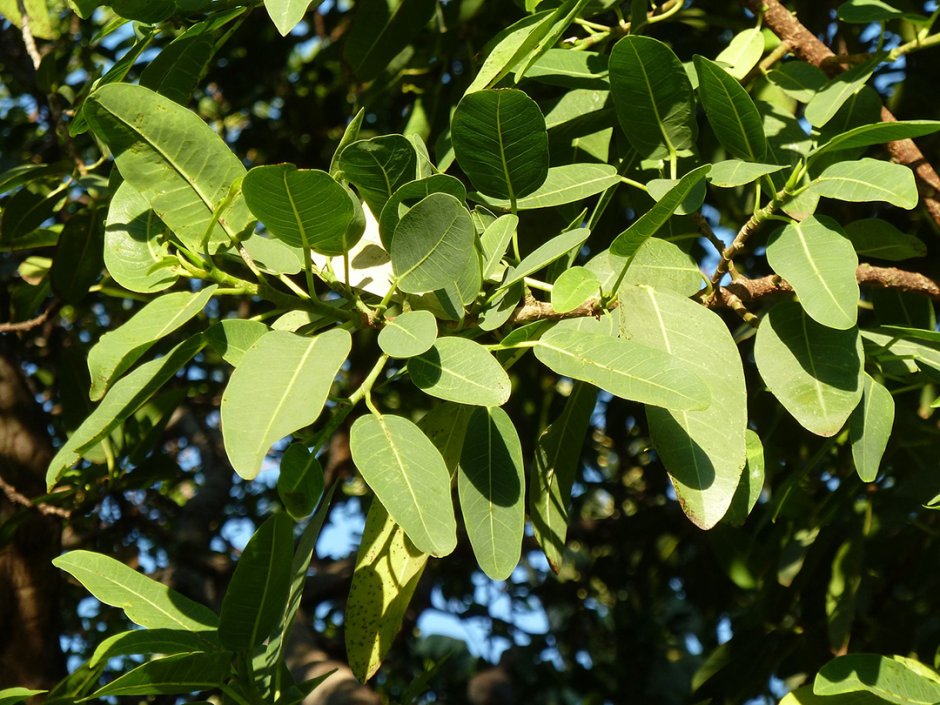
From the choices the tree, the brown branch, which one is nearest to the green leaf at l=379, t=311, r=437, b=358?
the tree

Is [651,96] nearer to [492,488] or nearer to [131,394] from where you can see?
[492,488]

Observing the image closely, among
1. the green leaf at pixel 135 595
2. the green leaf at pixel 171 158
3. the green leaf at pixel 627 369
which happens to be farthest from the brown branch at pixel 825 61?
the green leaf at pixel 135 595

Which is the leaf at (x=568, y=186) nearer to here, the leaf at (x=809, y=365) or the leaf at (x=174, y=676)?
the leaf at (x=809, y=365)

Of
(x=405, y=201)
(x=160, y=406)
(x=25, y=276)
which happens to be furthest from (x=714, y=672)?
(x=25, y=276)

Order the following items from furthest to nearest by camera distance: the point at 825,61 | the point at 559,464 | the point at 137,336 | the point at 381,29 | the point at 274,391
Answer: the point at 381,29 < the point at 825,61 < the point at 559,464 < the point at 137,336 < the point at 274,391

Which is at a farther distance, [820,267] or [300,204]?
[820,267]

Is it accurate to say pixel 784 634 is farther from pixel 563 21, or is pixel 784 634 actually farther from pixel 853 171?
pixel 563 21

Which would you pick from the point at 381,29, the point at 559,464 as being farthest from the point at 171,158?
the point at 381,29

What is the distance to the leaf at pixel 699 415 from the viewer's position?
3.02 feet

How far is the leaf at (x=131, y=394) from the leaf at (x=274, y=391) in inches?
3.8

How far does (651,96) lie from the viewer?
1061 mm

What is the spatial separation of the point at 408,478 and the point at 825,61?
86 cm

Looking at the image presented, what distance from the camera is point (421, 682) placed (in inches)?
50.8

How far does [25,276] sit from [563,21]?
4.62 ft
